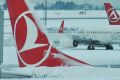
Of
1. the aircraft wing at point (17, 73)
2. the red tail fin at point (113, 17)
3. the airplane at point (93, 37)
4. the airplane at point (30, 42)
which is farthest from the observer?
the red tail fin at point (113, 17)

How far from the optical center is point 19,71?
974 cm

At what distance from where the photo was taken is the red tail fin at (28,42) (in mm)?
10703

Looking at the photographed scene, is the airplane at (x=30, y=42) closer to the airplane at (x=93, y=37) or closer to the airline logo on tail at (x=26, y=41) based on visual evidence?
the airline logo on tail at (x=26, y=41)

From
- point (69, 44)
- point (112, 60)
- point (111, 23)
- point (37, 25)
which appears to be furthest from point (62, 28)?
point (37, 25)

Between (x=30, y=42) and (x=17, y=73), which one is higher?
(x=30, y=42)

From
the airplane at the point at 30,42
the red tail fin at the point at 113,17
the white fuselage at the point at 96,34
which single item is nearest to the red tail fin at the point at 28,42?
the airplane at the point at 30,42

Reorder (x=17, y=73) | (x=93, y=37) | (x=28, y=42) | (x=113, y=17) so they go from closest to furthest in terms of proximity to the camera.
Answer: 1. (x=17, y=73)
2. (x=28, y=42)
3. (x=93, y=37)
4. (x=113, y=17)

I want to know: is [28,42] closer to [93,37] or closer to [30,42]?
[30,42]

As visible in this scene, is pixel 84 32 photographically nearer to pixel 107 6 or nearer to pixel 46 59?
pixel 107 6

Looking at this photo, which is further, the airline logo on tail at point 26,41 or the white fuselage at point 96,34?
the white fuselage at point 96,34

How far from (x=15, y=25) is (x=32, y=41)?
0.55 m

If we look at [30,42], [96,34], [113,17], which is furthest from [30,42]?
[113,17]

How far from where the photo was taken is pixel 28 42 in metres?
10.7

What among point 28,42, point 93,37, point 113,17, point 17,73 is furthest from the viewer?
point 113,17
